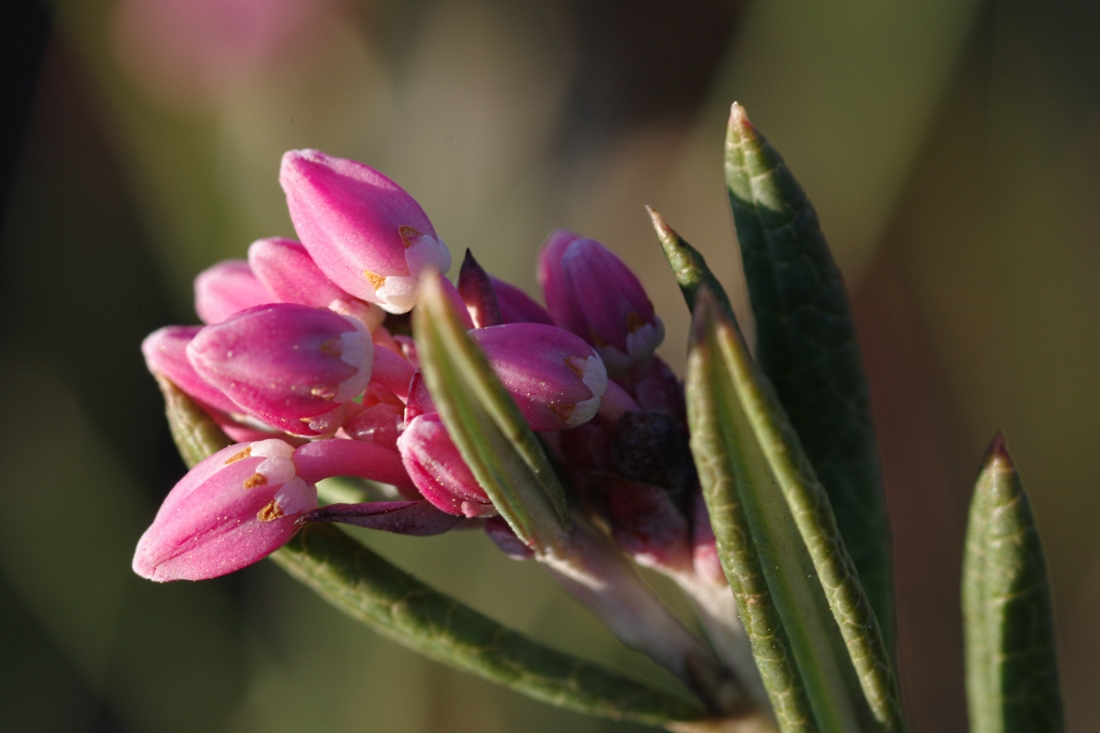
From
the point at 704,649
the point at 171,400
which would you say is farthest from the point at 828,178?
the point at 171,400

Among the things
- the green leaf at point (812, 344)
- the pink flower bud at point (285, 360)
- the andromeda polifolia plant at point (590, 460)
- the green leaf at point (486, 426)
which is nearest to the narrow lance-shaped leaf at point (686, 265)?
the andromeda polifolia plant at point (590, 460)

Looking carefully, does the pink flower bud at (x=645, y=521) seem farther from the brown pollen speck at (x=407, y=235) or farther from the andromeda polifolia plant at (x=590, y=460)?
the brown pollen speck at (x=407, y=235)

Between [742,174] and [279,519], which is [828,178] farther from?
[279,519]

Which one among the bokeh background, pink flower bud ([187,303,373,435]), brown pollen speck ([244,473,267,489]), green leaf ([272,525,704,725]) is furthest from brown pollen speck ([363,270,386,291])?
the bokeh background

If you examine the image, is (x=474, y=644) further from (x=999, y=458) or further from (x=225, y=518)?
(x=999, y=458)

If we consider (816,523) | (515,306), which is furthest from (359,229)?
(816,523)

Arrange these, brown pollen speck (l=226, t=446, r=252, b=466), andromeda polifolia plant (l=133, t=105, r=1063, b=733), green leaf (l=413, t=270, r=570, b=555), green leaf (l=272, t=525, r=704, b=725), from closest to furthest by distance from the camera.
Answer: green leaf (l=413, t=270, r=570, b=555), andromeda polifolia plant (l=133, t=105, r=1063, b=733), brown pollen speck (l=226, t=446, r=252, b=466), green leaf (l=272, t=525, r=704, b=725)

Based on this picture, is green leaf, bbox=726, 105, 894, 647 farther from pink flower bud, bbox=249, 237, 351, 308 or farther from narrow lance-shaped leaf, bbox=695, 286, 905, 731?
pink flower bud, bbox=249, 237, 351, 308
